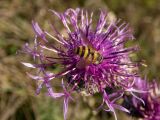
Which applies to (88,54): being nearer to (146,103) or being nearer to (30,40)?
(146,103)

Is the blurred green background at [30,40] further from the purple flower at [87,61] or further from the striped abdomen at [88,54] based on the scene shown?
the striped abdomen at [88,54]

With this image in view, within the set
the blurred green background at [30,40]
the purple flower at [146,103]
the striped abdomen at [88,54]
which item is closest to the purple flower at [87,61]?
the striped abdomen at [88,54]

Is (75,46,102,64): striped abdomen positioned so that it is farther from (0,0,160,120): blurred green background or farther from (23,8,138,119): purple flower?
(0,0,160,120): blurred green background

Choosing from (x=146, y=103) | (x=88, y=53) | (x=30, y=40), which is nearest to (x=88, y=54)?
(x=88, y=53)

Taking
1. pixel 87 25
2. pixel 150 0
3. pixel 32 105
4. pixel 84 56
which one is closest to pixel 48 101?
pixel 32 105

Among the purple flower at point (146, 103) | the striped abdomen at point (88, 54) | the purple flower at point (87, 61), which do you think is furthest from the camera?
the purple flower at point (146, 103)
